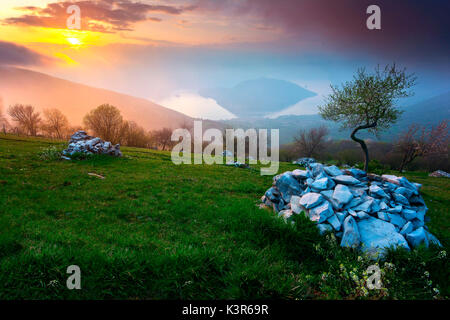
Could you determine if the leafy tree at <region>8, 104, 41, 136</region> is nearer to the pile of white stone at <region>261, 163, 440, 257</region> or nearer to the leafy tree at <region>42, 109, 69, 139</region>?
the leafy tree at <region>42, 109, 69, 139</region>

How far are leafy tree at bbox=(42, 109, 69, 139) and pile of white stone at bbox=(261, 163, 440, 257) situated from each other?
95895 millimetres

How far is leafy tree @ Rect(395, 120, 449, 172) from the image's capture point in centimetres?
3940

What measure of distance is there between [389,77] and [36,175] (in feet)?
108

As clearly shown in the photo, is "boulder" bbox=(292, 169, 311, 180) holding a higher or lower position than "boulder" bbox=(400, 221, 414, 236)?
higher

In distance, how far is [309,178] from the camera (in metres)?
9.63

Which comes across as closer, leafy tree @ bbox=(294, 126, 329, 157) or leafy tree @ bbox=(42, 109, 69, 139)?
leafy tree @ bbox=(294, 126, 329, 157)

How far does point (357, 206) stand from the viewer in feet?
25.6

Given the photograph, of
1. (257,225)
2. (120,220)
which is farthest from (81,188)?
(257,225)

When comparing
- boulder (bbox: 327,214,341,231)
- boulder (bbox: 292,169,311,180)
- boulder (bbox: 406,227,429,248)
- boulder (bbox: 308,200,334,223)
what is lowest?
boulder (bbox: 406,227,429,248)

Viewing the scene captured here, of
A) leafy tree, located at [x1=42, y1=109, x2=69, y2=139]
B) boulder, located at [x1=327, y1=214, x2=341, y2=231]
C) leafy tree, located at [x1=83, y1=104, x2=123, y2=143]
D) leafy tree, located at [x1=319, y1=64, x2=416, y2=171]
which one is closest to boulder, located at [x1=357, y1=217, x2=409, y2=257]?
boulder, located at [x1=327, y1=214, x2=341, y2=231]

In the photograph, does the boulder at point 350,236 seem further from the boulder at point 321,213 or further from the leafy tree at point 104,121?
the leafy tree at point 104,121

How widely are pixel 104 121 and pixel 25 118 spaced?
4874cm

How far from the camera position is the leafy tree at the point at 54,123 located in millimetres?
76750

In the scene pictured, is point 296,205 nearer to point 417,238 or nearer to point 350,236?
point 350,236
